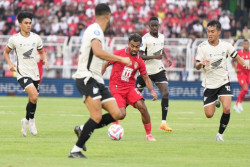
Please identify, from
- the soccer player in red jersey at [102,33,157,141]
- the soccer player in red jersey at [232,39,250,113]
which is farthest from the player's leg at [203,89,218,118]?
the soccer player in red jersey at [232,39,250,113]

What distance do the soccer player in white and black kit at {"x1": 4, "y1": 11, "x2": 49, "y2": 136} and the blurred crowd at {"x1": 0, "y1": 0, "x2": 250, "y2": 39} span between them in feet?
65.5

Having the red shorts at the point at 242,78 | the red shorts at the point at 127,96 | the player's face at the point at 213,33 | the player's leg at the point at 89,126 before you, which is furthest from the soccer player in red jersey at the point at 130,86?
the red shorts at the point at 242,78

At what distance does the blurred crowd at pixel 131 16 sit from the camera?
36.8 meters

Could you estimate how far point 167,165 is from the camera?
10.7m

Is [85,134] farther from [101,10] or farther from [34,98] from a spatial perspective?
[34,98]

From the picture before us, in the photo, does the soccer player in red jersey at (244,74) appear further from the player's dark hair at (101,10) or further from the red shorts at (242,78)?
the player's dark hair at (101,10)

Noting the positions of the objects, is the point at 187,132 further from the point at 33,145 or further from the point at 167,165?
the point at 167,165

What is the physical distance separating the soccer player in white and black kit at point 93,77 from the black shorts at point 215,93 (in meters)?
4.32

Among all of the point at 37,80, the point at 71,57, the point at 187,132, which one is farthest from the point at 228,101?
the point at 71,57

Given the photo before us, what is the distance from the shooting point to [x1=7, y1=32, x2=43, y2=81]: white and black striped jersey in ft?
52.1

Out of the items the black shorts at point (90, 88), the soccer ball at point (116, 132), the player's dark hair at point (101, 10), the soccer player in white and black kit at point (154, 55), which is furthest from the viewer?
the soccer player in white and black kit at point (154, 55)

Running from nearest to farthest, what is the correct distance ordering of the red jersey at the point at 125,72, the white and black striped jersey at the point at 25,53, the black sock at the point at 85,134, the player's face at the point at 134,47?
the black sock at the point at 85,134 < the player's face at the point at 134,47 < the red jersey at the point at 125,72 < the white and black striped jersey at the point at 25,53

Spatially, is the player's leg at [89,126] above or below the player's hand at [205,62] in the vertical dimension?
below

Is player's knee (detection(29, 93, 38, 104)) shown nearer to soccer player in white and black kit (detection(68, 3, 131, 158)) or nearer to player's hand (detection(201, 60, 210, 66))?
player's hand (detection(201, 60, 210, 66))
